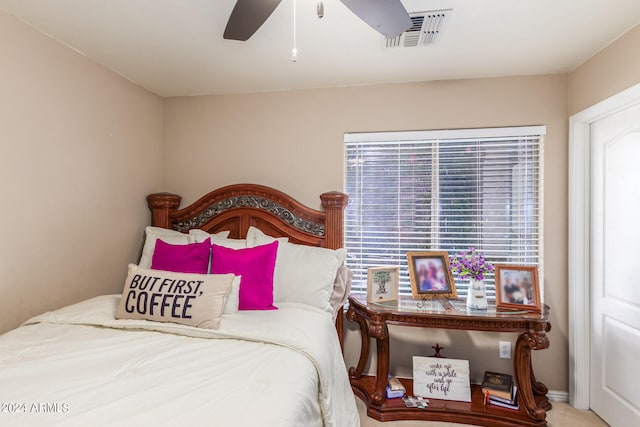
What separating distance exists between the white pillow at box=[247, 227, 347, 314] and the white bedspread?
201 millimetres

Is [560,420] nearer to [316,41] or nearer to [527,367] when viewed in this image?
[527,367]

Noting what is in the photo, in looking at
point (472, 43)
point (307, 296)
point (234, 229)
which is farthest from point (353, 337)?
point (472, 43)

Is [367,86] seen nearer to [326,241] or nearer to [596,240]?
[326,241]

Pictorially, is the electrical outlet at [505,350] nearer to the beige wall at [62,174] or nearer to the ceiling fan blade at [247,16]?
the ceiling fan blade at [247,16]

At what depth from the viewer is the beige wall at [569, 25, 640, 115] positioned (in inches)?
74.7

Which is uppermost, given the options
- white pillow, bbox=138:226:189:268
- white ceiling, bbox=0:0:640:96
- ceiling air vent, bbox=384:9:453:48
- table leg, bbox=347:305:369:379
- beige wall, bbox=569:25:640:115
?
white ceiling, bbox=0:0:640:96

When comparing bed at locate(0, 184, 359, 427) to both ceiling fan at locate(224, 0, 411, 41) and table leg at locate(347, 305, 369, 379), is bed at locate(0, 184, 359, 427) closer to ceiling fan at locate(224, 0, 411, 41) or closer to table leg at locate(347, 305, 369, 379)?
table leg at locate(347, 305, 369, 379)

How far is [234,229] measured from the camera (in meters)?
2.81

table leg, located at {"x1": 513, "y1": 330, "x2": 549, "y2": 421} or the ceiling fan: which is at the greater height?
the ceiling fan

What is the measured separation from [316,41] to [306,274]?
57.4 inches

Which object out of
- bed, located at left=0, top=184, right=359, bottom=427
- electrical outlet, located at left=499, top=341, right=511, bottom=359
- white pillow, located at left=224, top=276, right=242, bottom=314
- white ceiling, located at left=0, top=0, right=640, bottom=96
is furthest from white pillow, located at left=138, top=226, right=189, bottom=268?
electrical outlet, located at left=499, top=341, right=511, bottom=359

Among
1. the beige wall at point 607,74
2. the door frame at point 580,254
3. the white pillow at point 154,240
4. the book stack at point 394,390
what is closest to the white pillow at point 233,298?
the white pillow at point 154,240

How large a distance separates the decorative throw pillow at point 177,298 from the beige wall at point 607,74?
8.25 ft

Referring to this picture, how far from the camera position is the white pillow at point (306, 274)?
2.20 meters
